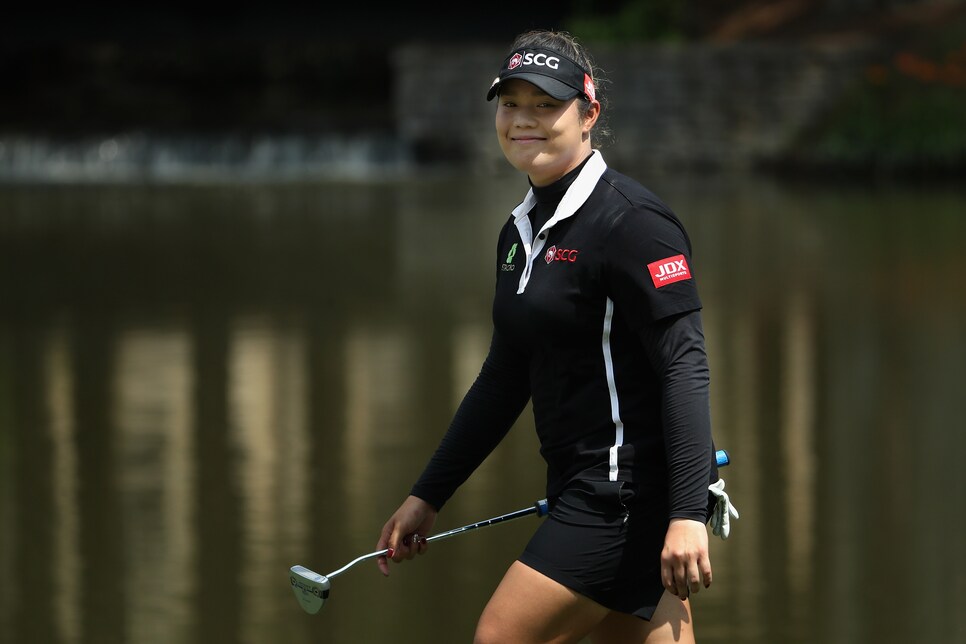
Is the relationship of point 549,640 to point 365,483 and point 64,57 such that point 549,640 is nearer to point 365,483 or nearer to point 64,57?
point 365,483

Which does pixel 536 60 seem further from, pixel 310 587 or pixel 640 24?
pixel 640 24

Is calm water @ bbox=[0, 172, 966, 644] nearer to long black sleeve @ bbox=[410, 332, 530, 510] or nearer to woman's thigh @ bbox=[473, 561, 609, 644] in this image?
long black sleeve @ bbox=[410, 332, 530, 510]

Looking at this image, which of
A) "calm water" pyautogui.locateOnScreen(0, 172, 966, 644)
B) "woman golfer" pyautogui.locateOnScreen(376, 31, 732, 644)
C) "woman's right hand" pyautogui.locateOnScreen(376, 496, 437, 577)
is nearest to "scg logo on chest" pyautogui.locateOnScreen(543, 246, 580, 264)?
"woman golfer" pyautogui.locateOnScreen(376, 31, 732, 644)

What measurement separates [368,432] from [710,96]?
17.0 m

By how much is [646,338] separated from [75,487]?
169 inches

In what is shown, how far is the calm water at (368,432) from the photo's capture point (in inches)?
213

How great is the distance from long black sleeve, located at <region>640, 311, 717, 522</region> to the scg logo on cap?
0.54m

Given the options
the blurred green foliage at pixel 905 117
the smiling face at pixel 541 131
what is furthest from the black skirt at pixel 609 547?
the blurred green foliage at pixel 905 117

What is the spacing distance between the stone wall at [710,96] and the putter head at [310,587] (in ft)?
67.8

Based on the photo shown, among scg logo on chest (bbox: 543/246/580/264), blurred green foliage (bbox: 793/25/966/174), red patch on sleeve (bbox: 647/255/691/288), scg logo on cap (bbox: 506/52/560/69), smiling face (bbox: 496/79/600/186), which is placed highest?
blurred green foliage (bbox: 793/25/966/174)

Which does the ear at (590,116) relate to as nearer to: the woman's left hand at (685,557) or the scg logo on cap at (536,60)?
the scg logo on cap at (536,60)

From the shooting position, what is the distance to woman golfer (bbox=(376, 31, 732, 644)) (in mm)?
3207

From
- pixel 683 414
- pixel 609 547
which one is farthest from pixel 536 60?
pixel 609 547

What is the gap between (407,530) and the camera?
3666 millimetres
